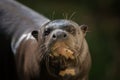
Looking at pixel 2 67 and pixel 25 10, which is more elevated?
pixel 25 10

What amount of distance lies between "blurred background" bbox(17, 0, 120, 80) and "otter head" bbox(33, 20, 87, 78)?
2.56 m

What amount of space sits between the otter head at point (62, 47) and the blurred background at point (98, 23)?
256 cm

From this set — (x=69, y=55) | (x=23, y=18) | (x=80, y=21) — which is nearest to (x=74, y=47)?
(x=69, y=55)

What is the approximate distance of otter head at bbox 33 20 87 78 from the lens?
4047 millimetres

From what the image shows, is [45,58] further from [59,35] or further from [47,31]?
[59,35]

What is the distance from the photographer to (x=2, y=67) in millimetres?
5156

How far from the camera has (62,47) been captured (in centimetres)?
402

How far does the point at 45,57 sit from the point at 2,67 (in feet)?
3.12

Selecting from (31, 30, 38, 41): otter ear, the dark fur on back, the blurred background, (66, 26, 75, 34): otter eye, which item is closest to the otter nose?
(66, 26, 75, 34): otter eye

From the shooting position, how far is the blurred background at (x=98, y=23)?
24.5ft

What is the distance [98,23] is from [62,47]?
4584mm

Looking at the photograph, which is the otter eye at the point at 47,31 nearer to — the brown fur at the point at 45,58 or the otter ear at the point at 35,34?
the brown fur at the point at 45,58

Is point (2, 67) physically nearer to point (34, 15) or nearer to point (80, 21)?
point (34, 15)

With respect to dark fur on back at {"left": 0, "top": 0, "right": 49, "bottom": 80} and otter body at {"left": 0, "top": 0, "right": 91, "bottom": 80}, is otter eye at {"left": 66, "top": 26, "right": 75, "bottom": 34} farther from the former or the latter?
dark fur on back at {"left": 0, "top": 0, "right": 49, "bottom": 80}
